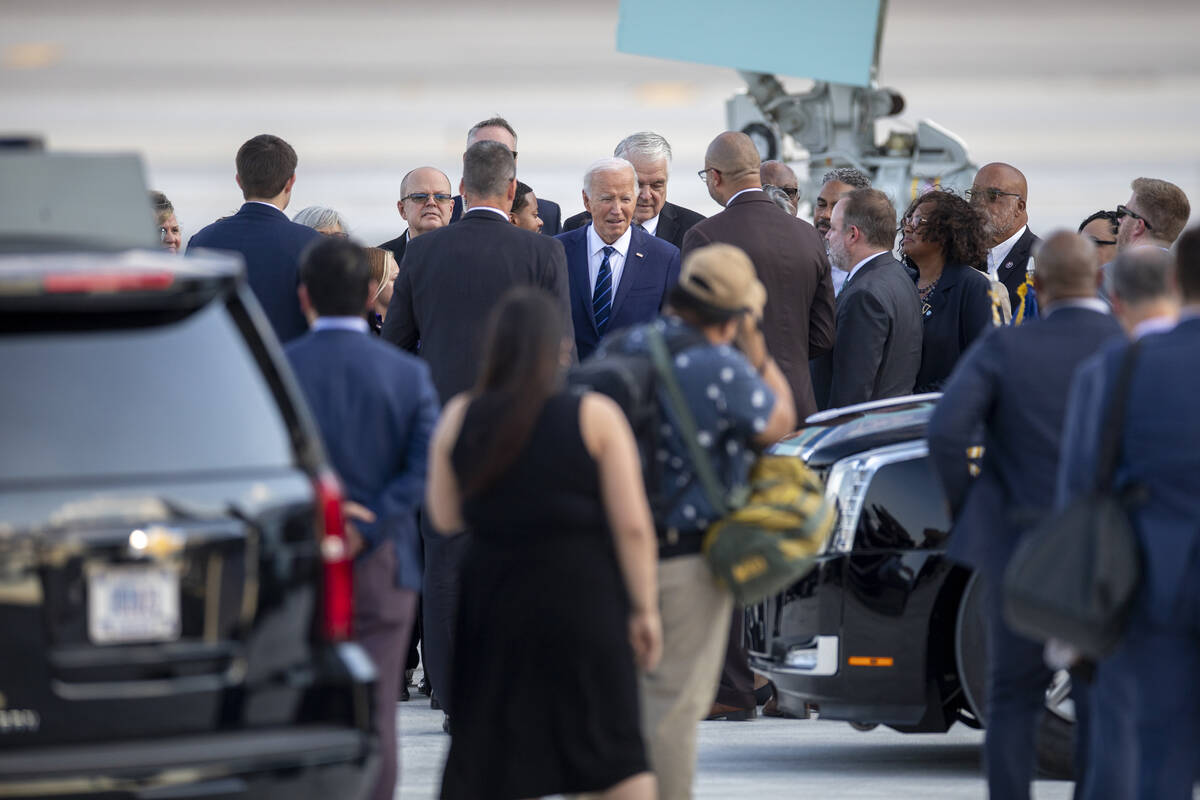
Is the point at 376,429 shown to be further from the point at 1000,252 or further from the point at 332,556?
the point at 1000,252

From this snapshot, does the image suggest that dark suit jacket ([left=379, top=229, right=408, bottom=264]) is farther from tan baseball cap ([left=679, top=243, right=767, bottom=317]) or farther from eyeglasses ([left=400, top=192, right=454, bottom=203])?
tan baseball cap ([left=679, top=243, right=767, bottom=317])

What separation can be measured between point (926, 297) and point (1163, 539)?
456cm

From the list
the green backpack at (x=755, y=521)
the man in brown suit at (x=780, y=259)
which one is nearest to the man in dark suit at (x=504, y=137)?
the man in brown suit at (x=780, y=259)

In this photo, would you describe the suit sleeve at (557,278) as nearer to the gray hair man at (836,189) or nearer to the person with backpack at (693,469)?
the person with backpack at (693,469)

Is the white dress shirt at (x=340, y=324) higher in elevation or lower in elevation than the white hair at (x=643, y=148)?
lower

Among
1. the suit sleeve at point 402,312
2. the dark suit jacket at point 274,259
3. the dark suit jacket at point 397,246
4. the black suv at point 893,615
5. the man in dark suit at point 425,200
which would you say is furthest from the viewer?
the dark suit jacket at point 397,246

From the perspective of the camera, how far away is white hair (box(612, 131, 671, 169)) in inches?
396

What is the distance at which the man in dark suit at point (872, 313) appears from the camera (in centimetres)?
868

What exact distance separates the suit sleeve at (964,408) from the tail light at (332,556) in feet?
6.37

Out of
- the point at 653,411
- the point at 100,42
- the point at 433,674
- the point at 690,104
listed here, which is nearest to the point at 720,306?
the point at 653,411

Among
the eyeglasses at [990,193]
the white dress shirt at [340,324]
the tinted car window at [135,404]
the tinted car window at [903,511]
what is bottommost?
the tinted car window at [903,511]

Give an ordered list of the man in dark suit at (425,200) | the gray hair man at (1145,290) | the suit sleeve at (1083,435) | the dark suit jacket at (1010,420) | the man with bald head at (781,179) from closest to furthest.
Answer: the suit sleeve at (1083,435), the gray hair man at (1145,290), the dark suit jacket at (1010,420), the man in dark suit at (425,200), the man with bald head at (781,179)

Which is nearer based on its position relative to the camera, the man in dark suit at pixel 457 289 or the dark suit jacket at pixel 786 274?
the man in dark suit at pixel 457 289

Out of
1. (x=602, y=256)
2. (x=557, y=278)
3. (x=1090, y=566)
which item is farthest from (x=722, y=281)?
(x=602, y=256)
